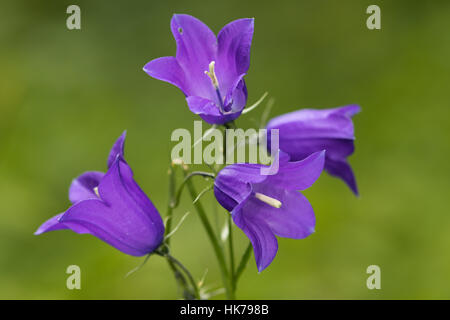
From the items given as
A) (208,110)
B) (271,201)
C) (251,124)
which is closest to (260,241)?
(271,201)

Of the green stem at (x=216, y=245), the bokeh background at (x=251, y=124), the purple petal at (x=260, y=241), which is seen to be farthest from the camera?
the bokeh background at (x=251, y=124)

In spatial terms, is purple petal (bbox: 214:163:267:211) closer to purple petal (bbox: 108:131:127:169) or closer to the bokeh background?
purple petal (bbox: 108:131:127:169)

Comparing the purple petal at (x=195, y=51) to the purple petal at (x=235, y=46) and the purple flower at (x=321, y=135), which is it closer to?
the purple petal at (x=235, y=46)

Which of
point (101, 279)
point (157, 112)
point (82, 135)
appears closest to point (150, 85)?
point (157, 112)

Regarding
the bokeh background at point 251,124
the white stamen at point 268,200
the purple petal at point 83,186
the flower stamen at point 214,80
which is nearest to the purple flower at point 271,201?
the white stamen at point 268,200

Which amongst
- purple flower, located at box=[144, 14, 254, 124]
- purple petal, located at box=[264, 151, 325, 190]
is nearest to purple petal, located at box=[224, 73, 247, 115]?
purple flower, located at box=[144, 14, 254, 124]

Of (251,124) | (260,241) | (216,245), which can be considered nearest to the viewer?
(260,241)

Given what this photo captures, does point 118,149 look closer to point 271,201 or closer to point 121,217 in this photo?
point 121,217
